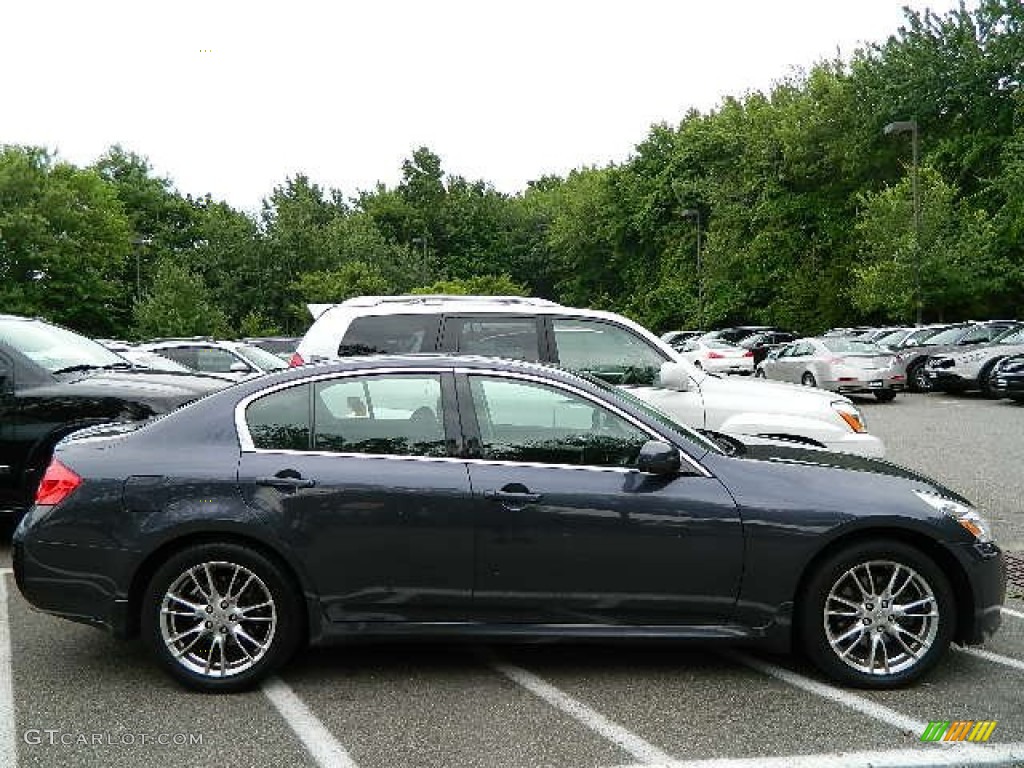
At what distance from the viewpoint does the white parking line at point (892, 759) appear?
3850mm

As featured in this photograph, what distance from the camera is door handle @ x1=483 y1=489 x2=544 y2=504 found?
4.62m

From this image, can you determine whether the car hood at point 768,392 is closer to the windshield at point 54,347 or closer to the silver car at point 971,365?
the windshield at point 54,347

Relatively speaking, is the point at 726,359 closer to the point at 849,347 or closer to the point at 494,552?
the point at 849,347

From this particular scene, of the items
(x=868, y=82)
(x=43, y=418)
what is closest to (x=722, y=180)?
(x=868, y=82)

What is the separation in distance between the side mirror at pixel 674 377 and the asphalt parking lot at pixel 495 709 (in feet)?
8.23

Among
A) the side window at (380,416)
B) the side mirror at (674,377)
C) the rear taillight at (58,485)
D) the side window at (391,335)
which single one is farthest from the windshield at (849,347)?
the rear taillight at (58,485)

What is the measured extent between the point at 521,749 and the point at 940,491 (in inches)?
95.0

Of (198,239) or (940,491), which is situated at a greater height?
(198,239)

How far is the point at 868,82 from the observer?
43969 millimetres

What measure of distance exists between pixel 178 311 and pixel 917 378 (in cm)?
3299

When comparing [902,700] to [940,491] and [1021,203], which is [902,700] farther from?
[1021,203]

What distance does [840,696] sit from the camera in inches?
181

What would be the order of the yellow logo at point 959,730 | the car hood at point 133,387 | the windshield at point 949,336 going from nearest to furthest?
the yellow logo at point 959,730
the car hood at point 133,387
the windshield at point 949,336

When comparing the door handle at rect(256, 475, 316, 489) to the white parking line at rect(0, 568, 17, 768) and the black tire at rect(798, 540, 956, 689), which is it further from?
the black tire at rect(798, 540, 956, 689)
